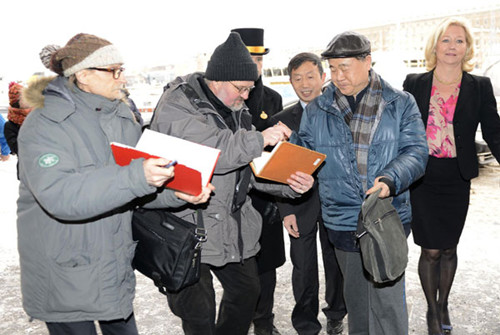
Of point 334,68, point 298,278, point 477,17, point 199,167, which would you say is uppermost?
point 477,17

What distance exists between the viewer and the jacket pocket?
160 cm

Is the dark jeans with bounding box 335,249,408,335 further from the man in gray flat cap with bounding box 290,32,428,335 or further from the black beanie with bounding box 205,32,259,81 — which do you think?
the black beanie with bounding box 205,32,259,81

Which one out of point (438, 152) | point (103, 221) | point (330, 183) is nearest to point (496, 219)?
point (438, 152)

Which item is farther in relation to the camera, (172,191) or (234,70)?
(234,70)

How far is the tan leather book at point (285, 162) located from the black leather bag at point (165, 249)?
414mm

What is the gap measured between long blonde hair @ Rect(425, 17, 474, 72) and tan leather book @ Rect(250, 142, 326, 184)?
4.30ft

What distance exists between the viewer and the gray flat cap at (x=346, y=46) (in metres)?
2.21

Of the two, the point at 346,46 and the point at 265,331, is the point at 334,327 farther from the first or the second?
the point at 346,46

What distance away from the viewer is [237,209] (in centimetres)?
216

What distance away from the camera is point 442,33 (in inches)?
110

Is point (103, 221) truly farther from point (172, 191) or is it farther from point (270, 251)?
point (270, 251)

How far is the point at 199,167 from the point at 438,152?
1.75m

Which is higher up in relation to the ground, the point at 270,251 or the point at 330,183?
the point at 330,183

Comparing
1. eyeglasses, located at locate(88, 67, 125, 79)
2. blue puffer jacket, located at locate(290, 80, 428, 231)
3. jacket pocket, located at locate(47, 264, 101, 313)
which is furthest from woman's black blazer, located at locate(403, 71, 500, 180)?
jacket pocket, located at locate(47, 264, 101, 313)
